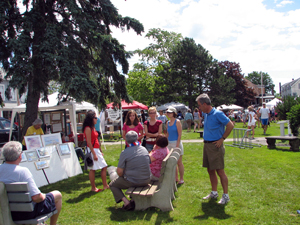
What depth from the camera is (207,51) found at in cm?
3519

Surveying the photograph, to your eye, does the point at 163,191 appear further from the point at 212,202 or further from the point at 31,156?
the point at 31,156

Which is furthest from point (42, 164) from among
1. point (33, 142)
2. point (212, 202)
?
point (212, 202)

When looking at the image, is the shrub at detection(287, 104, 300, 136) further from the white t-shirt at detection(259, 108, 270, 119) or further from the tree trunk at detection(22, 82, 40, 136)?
the tree trunk at detection(22, 82, 40, 136)

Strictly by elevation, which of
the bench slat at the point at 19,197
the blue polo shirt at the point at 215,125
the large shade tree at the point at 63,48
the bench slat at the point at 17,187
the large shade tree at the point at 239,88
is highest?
the large shade tree at the point at 239,88

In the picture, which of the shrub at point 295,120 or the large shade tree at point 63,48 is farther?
the shrub at point 295,120

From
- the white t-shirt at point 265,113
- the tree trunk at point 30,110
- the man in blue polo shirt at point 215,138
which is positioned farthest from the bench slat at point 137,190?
the white t-shirt at point 265,113

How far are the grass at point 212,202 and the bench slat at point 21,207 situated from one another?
126 centimetres

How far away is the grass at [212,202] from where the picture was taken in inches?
161

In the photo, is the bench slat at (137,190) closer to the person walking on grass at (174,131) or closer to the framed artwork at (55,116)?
the person walking on grass at (174,131)

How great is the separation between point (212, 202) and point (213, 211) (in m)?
0.42

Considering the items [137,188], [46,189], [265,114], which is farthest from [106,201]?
[265,114]

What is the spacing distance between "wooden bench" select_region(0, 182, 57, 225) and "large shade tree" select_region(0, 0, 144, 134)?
213 inches

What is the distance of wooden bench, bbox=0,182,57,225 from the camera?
3068 millimetres

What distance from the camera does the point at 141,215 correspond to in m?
4.32
